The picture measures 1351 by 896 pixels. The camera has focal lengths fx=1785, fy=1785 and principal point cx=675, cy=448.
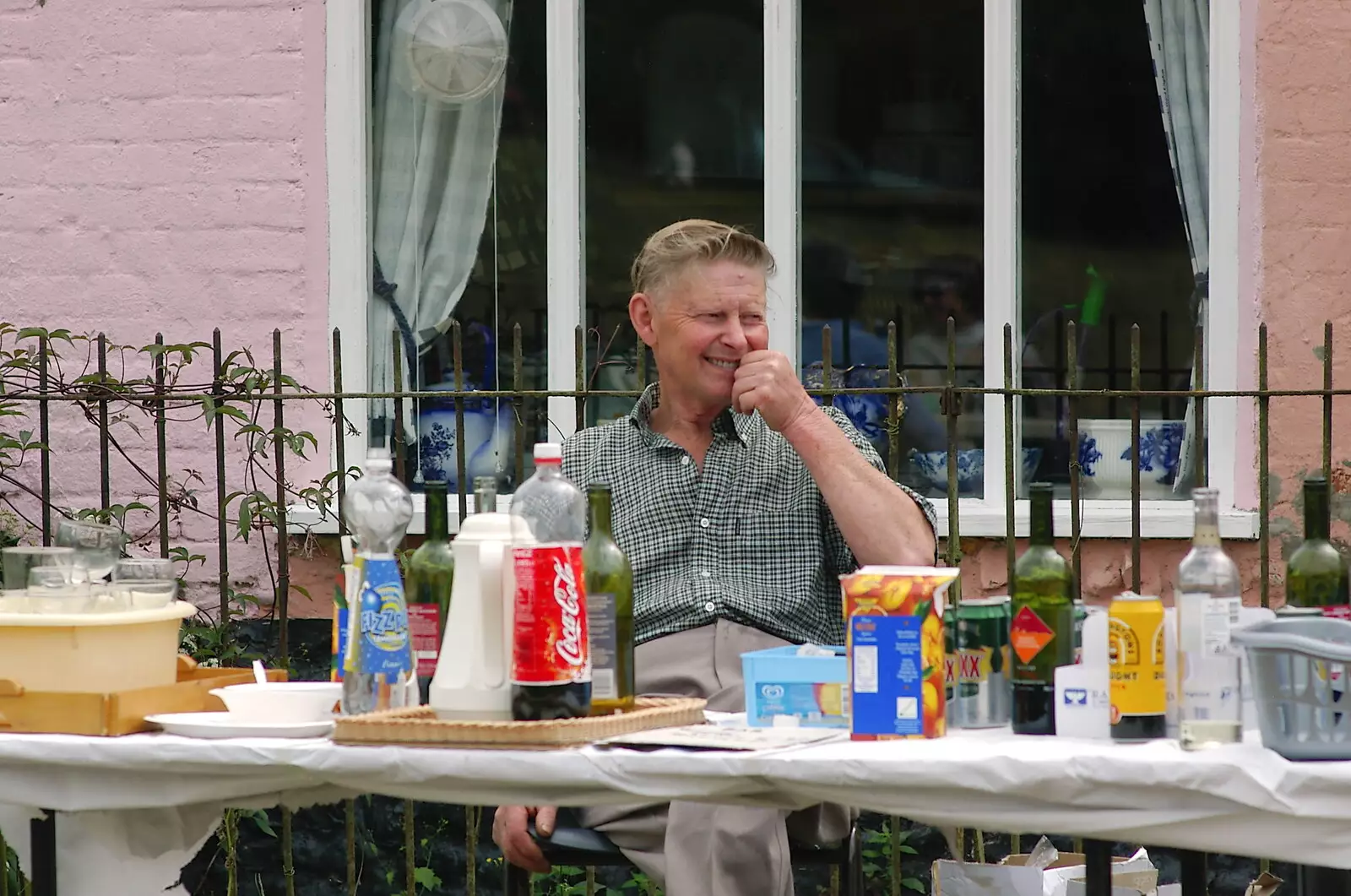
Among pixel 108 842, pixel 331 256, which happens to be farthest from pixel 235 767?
pixel 331 256

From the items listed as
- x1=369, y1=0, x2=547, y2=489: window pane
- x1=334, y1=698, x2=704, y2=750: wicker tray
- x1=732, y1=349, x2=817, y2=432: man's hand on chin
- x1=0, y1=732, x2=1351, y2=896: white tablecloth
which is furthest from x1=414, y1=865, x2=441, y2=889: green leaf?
x1=334, y1=698, x2=704, y2=750: wicker tray

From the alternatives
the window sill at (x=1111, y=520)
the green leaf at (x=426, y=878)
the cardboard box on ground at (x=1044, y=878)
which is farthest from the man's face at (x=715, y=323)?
the green leaf at (x=426, y=878)

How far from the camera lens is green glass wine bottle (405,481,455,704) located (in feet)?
8.02

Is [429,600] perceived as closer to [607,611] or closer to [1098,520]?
[607,611]

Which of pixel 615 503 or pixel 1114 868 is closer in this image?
pixel 1114 868

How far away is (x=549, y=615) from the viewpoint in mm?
2123

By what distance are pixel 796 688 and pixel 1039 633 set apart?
0.33 metres

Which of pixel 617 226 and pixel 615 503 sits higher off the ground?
pixel 617 226

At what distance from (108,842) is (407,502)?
0.61 meters

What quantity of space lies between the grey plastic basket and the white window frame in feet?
8.44

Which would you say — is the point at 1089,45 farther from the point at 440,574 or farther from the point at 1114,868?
the point at 440,574

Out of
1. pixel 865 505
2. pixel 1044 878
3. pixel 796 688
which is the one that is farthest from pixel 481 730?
pixel 1044 878

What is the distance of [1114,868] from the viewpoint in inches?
117

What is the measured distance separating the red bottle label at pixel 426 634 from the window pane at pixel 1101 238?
2.64 meters
